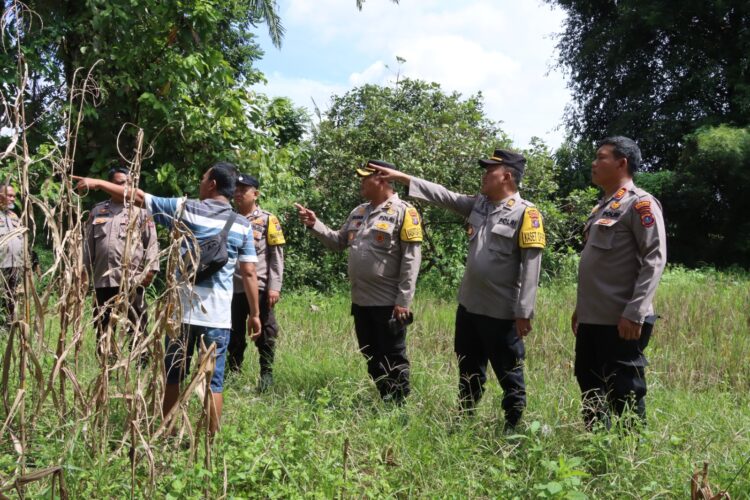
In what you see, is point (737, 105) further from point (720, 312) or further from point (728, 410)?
point (728, 410)

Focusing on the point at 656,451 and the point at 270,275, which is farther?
the point at 270,275

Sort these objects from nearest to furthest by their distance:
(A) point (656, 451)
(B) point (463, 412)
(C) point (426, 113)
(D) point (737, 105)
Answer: (A) point (656, 451) → (B) point (463, 412) → (C) point (426, 113) → (D) point (737, 105)

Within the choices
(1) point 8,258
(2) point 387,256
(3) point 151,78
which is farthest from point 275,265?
(3) point 151,78

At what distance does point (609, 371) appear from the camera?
3277 millimetres

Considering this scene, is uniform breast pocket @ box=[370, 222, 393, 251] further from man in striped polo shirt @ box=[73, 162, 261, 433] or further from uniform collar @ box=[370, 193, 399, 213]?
man in striped polo shirt @ box=[73, 162, 261, 433]

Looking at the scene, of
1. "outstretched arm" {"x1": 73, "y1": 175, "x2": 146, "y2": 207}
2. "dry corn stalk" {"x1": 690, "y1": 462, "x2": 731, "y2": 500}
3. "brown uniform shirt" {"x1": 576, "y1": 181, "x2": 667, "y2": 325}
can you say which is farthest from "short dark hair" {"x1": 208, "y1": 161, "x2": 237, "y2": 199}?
"dry corn stalk" {"x1": 690, "y1": 462, "x2": 731, "y2": 500}

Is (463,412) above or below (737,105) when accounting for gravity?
below

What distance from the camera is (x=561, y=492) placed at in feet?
8.39

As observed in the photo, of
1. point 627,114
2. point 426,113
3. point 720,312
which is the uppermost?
point 627,114

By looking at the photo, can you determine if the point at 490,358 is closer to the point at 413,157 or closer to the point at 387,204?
the point at 387,204

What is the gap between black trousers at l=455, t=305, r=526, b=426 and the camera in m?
3.60

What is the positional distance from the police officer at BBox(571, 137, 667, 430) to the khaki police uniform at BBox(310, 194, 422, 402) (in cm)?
109

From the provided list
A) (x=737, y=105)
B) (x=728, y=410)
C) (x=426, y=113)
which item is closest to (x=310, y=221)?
(x=728, y=410)

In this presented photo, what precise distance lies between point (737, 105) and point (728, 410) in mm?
13904
